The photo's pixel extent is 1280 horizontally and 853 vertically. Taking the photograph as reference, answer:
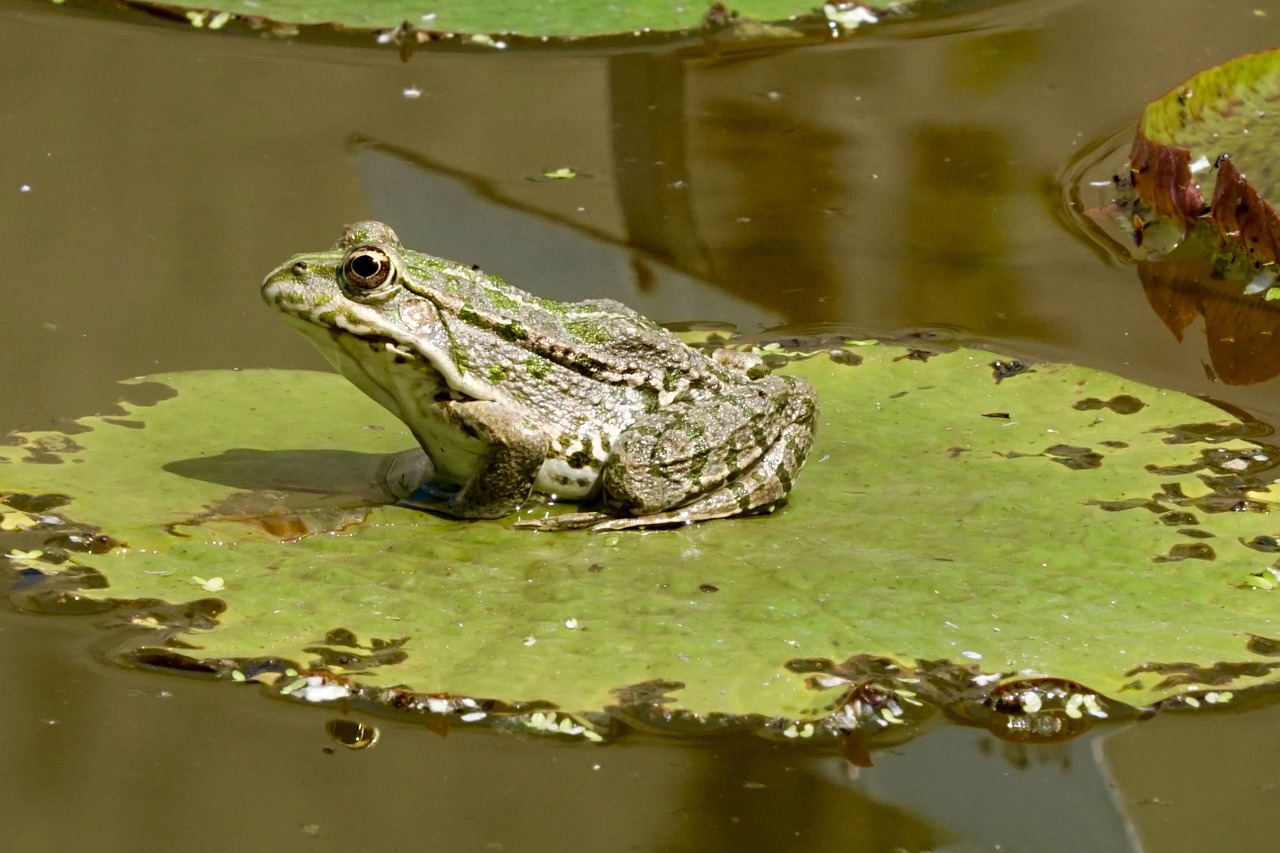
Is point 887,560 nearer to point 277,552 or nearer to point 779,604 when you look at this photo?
point 779,604

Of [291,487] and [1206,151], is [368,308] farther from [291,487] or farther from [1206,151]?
[1206,151]

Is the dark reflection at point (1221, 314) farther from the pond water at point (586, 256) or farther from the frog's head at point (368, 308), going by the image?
the frog's head at point (368, 308)

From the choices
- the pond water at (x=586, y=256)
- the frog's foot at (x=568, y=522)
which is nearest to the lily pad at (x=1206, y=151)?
the pond water at (x=586, y=256)

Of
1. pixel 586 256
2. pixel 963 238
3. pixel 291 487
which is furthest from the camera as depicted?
pixel 963 238

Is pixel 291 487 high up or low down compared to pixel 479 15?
down

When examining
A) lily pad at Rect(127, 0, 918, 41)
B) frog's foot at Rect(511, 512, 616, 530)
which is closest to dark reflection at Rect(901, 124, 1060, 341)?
lily pad at Rect(127, 0, 918, 41)

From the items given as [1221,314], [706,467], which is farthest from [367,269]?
[1221,314]
